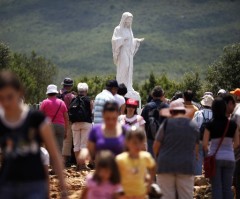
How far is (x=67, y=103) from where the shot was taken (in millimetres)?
16750

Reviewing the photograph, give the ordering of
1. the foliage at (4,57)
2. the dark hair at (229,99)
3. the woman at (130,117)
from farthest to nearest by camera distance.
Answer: the foliage at (4,57) < the dark hair at (229,99) < the woman at (130,117)

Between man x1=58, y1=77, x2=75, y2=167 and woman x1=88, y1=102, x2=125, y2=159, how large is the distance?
7613 mm

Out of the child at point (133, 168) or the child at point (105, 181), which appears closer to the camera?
the child at point (105, 181)

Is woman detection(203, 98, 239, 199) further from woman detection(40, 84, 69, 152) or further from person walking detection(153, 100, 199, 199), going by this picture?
woman detection(40, 84, 69, 152)

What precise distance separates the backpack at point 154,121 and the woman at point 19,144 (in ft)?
18.0

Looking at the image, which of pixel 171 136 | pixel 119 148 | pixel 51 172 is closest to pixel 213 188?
pixel 171 136

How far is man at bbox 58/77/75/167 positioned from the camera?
16719mm

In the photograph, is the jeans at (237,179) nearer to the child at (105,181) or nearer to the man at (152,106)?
the man at (152,106)

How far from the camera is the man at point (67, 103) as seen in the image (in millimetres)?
16719

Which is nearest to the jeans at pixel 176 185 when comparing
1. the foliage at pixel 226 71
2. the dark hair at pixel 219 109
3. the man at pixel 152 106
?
the dark hair at pixel 219 109

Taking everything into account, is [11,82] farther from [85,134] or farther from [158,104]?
[85,134]

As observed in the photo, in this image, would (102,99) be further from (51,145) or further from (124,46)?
(124,46)

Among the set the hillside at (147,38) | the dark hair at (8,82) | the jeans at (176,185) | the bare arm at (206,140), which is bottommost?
the jeans at (176,185)

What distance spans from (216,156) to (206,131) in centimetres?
37
